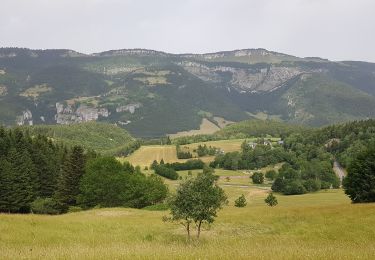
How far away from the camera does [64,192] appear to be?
282 ft

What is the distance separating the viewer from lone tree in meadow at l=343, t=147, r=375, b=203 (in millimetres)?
72375

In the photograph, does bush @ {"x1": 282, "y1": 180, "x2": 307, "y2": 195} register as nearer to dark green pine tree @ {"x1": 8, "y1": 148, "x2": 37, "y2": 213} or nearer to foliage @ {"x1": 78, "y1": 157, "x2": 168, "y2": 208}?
foliage @ {"x1": 78, "y1": 157, "x2": 168, "y2": 208}

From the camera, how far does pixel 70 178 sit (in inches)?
3452

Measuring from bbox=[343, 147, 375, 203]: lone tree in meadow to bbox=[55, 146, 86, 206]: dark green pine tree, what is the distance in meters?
54.0

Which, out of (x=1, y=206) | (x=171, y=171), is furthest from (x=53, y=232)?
(x=171, y=171)

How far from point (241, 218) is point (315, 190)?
112616 millimetres

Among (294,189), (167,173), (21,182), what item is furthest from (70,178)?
(167,173)

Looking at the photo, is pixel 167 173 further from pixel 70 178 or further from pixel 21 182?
pixel 21 182

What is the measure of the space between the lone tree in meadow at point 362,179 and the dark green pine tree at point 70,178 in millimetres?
53953

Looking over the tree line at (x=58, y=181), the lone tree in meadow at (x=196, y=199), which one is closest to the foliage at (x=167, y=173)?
the tree line at (x=58, y=181)

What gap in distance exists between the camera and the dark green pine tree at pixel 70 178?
281ft

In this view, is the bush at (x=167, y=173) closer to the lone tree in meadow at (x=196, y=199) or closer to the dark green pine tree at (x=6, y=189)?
the dark green pine tree at (x=6, y=189)

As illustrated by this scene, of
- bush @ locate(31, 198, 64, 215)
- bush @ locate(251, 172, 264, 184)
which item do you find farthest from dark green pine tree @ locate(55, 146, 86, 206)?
bush @ locate(251, 172, 264, 184)

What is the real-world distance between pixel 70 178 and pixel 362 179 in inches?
2241
